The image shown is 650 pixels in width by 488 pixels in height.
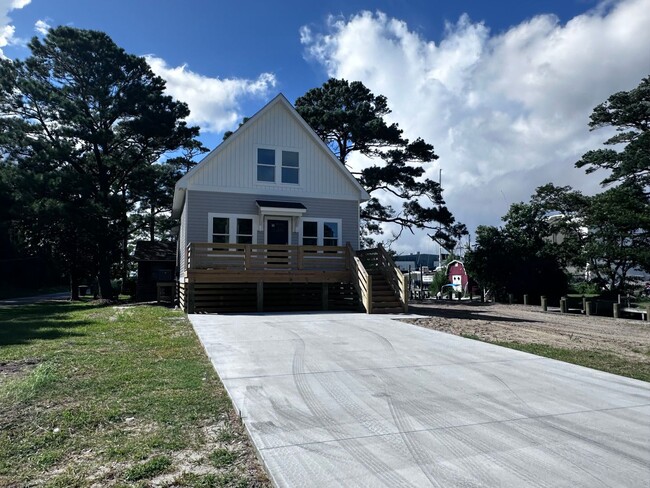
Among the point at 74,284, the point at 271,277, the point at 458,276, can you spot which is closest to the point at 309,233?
the point at 271,277

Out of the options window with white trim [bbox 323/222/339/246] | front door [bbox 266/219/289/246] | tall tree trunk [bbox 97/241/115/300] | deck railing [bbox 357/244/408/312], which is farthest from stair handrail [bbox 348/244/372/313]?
tall tree trunk [bbox 97/241/115/300]

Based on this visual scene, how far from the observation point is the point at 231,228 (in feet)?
57.5

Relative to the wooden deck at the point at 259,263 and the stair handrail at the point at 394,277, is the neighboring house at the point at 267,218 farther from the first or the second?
the stair handrail at the point at 394,277

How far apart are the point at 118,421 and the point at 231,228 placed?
43.4 ft

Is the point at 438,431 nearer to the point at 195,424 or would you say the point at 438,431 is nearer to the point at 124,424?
the point at 195,424

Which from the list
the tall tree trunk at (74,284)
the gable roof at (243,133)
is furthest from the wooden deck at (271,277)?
the tall tree trunk at (74,284)

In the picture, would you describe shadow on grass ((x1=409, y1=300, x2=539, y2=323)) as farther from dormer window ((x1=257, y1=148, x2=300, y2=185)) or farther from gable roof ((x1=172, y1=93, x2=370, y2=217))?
dormer window ((x1=257, y1=148, x2=300, y2=185))

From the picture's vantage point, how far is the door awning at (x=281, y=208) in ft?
56.9

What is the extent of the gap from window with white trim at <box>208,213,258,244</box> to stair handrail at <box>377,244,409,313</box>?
491 centimetres

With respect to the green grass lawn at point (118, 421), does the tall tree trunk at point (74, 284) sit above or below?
above

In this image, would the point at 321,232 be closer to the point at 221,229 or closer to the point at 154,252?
the point at 221,229

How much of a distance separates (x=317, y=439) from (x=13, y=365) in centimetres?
558

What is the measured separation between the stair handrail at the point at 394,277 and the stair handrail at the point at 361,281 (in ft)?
3.32

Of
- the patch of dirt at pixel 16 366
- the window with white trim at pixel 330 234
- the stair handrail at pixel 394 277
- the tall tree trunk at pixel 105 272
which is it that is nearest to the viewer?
the patch of dirt at pixel 16 366
